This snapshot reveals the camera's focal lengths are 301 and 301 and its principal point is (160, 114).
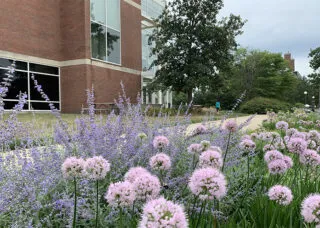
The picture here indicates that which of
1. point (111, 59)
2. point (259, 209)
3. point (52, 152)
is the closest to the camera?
point (259, 209)

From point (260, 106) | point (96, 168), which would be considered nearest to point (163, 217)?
point (96, 168)

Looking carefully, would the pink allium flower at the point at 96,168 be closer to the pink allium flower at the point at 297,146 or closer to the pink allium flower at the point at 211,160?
the pink allium flower at the point at 211,160

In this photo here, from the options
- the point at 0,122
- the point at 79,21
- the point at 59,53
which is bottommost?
the point at 0,122

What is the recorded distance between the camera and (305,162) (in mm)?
2455

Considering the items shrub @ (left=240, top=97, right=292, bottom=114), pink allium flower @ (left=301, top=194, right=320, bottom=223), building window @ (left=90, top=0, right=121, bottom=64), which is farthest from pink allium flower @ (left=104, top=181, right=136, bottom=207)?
shrub @ (left=240, top=97, right=292, bottom=114)

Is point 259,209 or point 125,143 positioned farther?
point 125,143

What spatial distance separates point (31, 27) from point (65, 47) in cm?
270

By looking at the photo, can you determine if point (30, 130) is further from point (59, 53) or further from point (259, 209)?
point (59, 53)

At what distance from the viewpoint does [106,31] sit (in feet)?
70.9

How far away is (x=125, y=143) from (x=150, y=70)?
25.8 meters

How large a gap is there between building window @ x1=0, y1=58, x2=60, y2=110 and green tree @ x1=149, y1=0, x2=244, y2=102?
780 cm

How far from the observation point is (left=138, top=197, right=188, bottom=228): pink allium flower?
0.94m

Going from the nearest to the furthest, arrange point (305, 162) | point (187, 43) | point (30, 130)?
point (305, 162) → point (30, 130) → point (187, 43)

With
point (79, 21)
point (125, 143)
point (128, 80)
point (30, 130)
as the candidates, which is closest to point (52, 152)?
point (125, 143)
